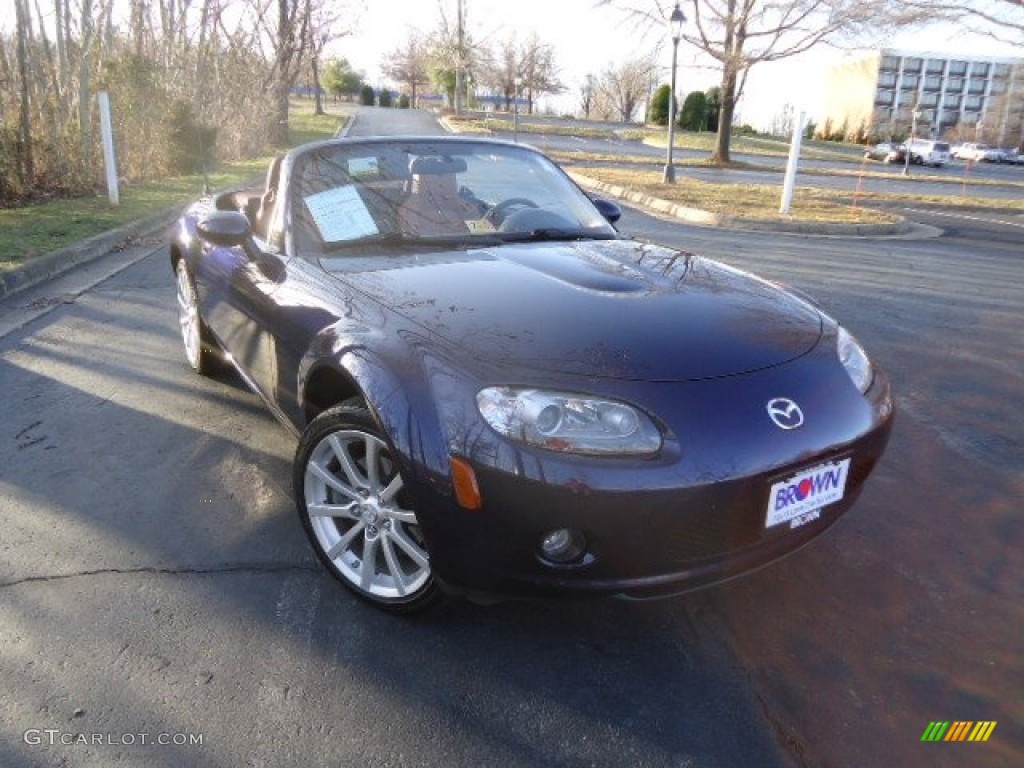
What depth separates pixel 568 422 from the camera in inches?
77.6

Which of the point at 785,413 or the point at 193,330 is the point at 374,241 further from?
the point at 193,330

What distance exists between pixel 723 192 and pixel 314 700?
52.6ft

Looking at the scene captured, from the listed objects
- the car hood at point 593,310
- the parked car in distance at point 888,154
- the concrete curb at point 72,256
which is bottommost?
the concrete curb at point 72,256

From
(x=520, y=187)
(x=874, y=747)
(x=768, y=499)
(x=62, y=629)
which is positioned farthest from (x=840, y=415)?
(x=62, y=629)

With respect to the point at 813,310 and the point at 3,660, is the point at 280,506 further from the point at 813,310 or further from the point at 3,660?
the point at 813,310

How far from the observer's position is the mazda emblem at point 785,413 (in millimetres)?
2096

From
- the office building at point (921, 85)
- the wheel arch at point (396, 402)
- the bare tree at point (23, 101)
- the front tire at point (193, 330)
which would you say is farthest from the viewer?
the office building at point (921, 85)

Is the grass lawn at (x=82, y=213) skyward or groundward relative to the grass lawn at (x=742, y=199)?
groundward

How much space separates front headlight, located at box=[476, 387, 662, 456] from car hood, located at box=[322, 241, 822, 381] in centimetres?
10

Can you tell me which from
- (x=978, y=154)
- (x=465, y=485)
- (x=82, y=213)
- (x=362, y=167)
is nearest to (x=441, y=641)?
(x=465, y=485)

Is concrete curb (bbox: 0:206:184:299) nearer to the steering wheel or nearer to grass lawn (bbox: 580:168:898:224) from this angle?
the steering wheel

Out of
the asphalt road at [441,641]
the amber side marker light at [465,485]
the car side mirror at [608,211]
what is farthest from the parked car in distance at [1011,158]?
the amber side marker light at [465,485]

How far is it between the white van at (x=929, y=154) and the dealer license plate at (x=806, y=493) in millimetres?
46764

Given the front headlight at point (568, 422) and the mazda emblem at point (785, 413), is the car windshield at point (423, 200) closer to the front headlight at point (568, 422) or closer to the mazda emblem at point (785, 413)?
the front headlight at point (568, 422)
